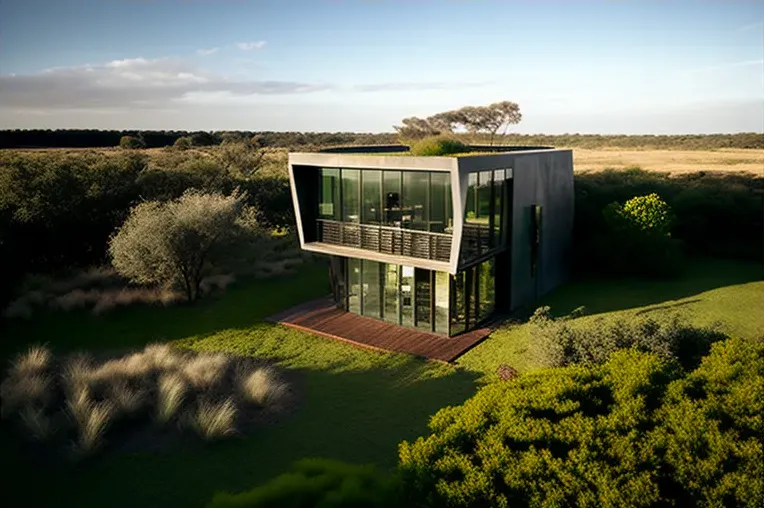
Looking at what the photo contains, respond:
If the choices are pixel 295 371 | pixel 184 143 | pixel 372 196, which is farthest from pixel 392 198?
pixel 184 143

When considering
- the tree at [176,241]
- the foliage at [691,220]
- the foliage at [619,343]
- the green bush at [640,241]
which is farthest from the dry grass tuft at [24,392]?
the green bush at [640,241]

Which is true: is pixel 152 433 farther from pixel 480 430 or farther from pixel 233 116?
pixel 233 116

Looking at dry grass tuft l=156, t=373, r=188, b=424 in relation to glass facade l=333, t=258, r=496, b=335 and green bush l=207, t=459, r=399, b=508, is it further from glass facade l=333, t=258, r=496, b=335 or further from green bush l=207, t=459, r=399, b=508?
glass facade l=333, t=258, r=496, b=335

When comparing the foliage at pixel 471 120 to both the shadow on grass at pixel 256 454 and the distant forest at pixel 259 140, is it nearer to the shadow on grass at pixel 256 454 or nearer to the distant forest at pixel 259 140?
the distant forest at pixel 259 140

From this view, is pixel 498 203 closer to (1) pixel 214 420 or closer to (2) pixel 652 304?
(2) pixel 652 304

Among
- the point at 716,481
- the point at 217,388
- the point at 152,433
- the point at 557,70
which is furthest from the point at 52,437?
the point at 557,70
